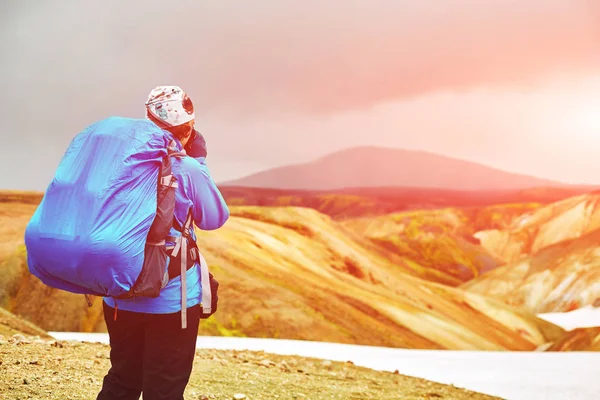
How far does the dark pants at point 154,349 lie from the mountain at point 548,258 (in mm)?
11095

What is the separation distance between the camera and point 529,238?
14.6 meters

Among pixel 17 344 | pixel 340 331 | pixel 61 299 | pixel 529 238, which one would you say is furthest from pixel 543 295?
pixel 17 344

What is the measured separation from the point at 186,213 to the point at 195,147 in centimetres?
35

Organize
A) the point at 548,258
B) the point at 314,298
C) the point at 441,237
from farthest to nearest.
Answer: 1. the point at 441,237
2. the point at 548,258
3. the point at 314,298

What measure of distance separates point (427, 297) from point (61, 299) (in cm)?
625

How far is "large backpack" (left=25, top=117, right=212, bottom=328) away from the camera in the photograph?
6.43 feet

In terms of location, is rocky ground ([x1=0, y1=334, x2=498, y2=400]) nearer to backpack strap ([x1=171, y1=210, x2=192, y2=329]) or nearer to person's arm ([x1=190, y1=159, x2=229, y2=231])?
backpack strap ([x1=171, y1=210, x2=192, y2=329])

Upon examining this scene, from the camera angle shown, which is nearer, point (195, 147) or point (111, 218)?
point (111, 218)

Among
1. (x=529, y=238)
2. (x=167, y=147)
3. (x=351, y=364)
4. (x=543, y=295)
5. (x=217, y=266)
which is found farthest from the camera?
(x=529, y=238)

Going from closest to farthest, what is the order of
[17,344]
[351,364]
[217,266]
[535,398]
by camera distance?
[17,344] → [535,398] → [351,364] → [217,266]

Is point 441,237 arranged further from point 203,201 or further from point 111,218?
point 111,218

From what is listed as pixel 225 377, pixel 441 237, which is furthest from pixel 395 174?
pixel 225 377

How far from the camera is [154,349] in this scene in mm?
2162

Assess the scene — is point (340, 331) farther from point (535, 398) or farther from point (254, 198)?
point (254, 198)
